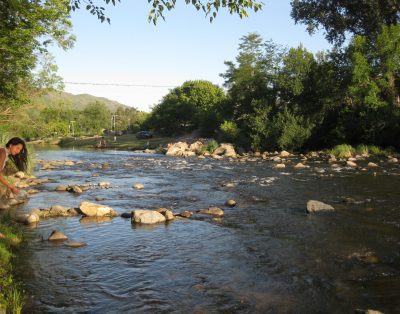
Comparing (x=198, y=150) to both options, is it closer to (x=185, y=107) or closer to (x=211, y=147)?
(x=211, y=147)

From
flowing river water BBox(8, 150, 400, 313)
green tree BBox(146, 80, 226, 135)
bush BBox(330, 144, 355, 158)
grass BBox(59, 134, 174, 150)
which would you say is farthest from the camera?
green tree BBox(146, 80, 226, 135)

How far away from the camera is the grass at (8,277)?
5.50 metres

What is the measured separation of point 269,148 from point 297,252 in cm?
3384

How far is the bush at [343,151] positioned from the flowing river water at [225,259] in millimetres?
18366

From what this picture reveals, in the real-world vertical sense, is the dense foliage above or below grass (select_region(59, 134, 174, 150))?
above

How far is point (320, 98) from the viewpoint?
39.9m

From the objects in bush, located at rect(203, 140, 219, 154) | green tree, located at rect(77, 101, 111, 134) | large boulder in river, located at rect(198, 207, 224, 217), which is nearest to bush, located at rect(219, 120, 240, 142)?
bush, located at rect(203, 140, 219, 154)

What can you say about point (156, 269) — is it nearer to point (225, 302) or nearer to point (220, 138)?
point (225, 302)

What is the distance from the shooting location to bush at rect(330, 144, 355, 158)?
33.8 m

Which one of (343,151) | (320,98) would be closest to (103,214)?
(343,151)

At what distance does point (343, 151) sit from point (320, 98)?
784 cm

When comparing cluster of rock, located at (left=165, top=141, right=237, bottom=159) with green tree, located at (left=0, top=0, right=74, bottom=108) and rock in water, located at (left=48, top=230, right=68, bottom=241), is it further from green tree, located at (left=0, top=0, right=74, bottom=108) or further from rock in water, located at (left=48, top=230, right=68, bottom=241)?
rock in water, located at (left=48, top=230, right=68, bottom=241)

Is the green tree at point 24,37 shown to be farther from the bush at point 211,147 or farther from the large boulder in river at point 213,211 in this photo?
the bush at point 211,147

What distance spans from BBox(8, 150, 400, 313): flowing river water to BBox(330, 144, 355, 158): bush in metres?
18.4
